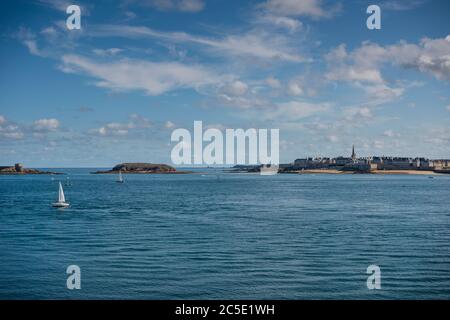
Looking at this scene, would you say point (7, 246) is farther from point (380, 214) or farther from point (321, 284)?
point (380, 214)

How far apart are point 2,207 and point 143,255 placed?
4294cm

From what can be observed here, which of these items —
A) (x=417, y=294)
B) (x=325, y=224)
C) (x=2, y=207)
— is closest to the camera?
(x=417, y=294)

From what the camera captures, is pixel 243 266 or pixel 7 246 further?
pixel 7 246

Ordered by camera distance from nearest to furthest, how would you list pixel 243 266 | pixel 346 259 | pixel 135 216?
pixel 243 266, pixel 346 259, pixel 135 216

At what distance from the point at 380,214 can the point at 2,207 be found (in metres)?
50.0

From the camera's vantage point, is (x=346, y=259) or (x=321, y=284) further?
(x=346, y=259)

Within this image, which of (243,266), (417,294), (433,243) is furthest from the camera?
(433,243)

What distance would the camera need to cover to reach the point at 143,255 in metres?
27.3

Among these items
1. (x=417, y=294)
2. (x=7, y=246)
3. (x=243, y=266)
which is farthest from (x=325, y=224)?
(x=7, y=246)
